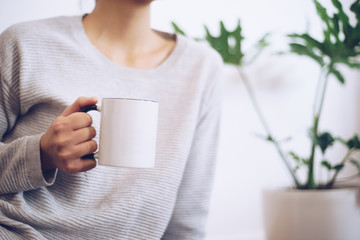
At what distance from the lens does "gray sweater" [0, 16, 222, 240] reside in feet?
2.03

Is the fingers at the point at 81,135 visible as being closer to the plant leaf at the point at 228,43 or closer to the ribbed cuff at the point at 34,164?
the ribbed cuff at the point at 34,164

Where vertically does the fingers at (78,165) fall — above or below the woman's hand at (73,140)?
below

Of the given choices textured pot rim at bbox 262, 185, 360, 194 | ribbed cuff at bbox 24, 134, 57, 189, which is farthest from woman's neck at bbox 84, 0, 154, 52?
textured pot rim at bbox 262, 185, 360, 194

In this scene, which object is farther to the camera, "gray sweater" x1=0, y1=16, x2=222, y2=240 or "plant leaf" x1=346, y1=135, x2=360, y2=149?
"plant leaf" x1=346, y1=135, x2=360, y2=149

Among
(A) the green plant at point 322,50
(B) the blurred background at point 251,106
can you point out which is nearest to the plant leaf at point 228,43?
(A) the green plant at point 322,50

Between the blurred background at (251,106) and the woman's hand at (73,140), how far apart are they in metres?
0.92

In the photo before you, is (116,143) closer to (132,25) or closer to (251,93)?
(132,25)

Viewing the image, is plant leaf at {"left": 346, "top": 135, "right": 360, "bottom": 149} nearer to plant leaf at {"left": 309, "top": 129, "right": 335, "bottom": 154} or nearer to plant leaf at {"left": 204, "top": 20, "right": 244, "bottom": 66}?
plant leaf at {"left": 309, "top": 129, "right": 335, "bottom": 154}

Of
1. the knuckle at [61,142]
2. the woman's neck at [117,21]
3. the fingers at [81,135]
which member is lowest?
the knuckle at [61,142]

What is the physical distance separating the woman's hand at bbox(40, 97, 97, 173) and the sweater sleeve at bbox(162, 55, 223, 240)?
37 cm

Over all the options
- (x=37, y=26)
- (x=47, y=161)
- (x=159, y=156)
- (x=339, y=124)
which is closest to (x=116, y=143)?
(x=47, y=161)

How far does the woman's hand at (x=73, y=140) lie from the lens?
19.8 inches

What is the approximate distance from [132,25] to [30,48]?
9.8 inches

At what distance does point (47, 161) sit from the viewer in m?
0.57
